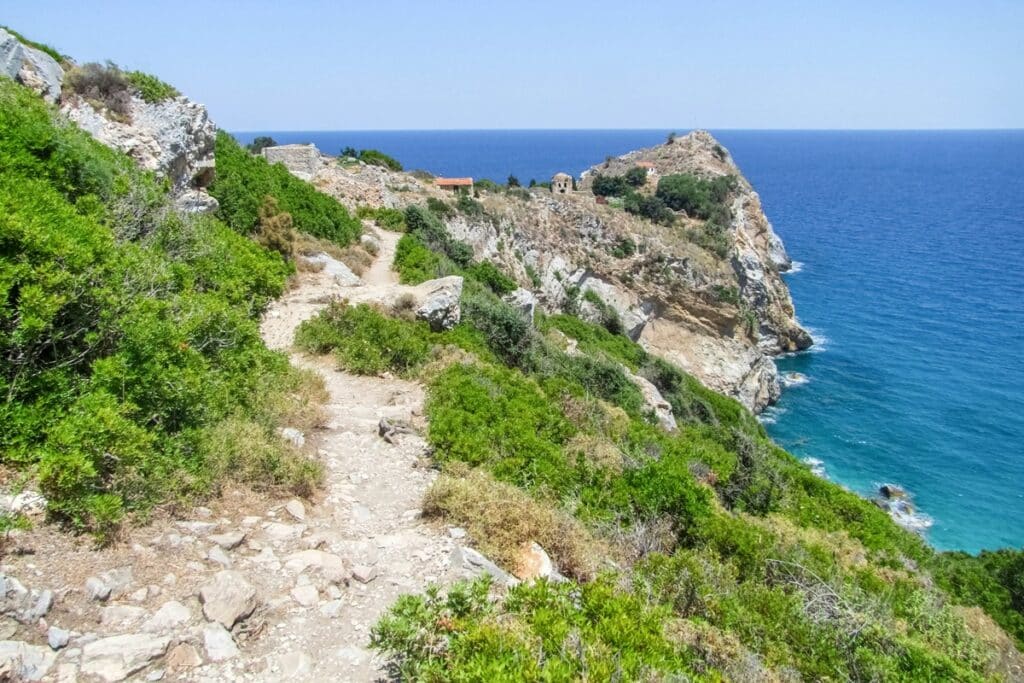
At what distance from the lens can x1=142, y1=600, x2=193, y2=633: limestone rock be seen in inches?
210

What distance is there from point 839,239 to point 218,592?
87710 mm

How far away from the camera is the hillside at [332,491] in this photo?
5.46 metres

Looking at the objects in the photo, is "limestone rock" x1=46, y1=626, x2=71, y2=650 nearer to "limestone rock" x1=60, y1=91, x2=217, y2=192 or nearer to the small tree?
"limestone rock" x1=60, y1=91, x2=217, y2=192

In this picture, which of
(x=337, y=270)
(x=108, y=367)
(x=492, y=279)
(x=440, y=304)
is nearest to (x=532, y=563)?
(x=108, y=367)

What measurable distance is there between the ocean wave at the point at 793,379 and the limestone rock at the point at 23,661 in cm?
4190

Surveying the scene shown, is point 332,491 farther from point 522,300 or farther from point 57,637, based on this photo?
point 522,300

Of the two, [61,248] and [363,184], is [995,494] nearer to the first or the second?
[363,184]

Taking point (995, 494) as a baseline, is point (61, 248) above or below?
above

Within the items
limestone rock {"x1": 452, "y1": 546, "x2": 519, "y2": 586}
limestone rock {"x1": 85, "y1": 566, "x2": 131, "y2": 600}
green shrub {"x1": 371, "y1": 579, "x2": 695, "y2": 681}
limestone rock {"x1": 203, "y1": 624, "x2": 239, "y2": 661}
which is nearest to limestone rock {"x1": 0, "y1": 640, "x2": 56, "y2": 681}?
limestone rock {"x1": 85, "y1": 566, "x2": 131, "y2": 600}

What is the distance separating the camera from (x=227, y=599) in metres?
5.70

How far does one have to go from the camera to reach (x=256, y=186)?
21828 mm

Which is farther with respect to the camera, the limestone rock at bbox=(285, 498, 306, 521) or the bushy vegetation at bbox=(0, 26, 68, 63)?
the bushy vegetation at bbox=(0, 26, 68, 63)

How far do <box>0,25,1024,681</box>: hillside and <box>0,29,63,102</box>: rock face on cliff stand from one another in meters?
0.11

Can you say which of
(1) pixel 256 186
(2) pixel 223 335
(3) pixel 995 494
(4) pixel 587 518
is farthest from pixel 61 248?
(3) pixel 995 494
